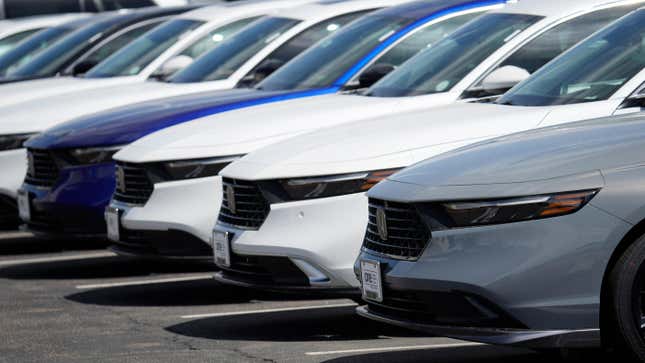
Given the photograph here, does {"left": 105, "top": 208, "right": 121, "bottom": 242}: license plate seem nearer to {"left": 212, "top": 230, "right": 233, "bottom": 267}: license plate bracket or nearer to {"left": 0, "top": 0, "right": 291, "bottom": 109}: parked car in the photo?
{"left": 212, "top": 230, "right": 233, "bottom": 267}: license plate bracket

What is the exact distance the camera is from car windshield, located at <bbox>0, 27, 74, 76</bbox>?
1820 cm

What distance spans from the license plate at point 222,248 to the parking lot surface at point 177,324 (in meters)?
0.37

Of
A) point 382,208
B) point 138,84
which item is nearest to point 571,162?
point 382,208

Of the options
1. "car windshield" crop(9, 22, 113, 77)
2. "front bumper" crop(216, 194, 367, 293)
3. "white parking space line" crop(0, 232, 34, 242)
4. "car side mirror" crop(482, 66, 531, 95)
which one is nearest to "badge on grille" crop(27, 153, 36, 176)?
"white parking space line" crop(0, 232, 34, 242)

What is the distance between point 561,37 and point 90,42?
879 centimetres

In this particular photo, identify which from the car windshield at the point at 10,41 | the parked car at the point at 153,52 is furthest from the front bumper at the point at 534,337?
the car windshield at the point at 10,41

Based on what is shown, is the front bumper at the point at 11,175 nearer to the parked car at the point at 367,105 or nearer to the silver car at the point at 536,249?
the parked car at the point at 367,105

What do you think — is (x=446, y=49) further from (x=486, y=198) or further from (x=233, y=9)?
(x=233, y=9)

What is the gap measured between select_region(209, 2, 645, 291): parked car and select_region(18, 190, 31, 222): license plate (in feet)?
10.4

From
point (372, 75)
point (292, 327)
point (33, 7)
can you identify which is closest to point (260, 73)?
point (372, 75)

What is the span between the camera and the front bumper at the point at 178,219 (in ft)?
31.0

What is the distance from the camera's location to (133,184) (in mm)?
9953

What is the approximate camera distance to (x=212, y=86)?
1285 cm

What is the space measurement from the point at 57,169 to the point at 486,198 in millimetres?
5520
